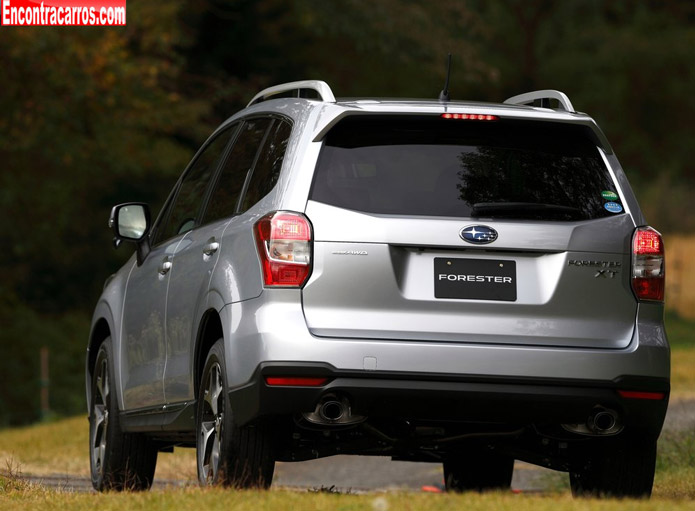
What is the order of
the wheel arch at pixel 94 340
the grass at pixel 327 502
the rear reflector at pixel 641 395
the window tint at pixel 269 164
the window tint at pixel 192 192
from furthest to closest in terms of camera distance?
the wheel arch at pixel 94 340 → the window tint at pixel 192 192 → the window tint at pixel 269 164 → the rear reflector at pixel 641 395 → the grass at pixel 327 502

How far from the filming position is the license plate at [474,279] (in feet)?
22.5

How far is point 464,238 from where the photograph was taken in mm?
6887

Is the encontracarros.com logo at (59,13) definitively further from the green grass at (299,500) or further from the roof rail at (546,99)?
the roof rail at (546,99)

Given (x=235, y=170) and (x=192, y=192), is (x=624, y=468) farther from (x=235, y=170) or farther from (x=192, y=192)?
(x=192, y=192)

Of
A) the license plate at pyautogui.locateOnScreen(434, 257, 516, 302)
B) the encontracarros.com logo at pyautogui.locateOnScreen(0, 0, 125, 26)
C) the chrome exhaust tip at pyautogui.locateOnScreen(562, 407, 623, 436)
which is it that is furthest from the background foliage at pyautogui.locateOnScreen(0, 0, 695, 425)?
the chrome exhaust tip at pyautogui.locateOnScreen(562, 407, 623, 436)

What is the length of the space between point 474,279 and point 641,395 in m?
0.93

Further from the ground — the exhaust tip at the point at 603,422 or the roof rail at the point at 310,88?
the roof rail at the point at 310,88

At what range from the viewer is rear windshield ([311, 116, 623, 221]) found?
6984mm

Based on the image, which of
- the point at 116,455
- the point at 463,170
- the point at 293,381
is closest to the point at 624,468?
the point at 463,170

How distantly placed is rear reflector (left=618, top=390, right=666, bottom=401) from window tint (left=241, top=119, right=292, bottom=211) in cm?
182

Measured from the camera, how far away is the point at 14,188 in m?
29.1

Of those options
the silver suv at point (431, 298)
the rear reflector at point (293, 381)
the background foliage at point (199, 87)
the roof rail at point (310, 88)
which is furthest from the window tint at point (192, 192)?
the background foliage at point (199, 87)

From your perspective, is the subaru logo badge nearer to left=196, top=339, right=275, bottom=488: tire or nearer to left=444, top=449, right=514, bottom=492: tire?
left=196, top=339, right=275, bottom=488: tire

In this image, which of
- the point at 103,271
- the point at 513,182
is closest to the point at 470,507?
the point at 513,182
